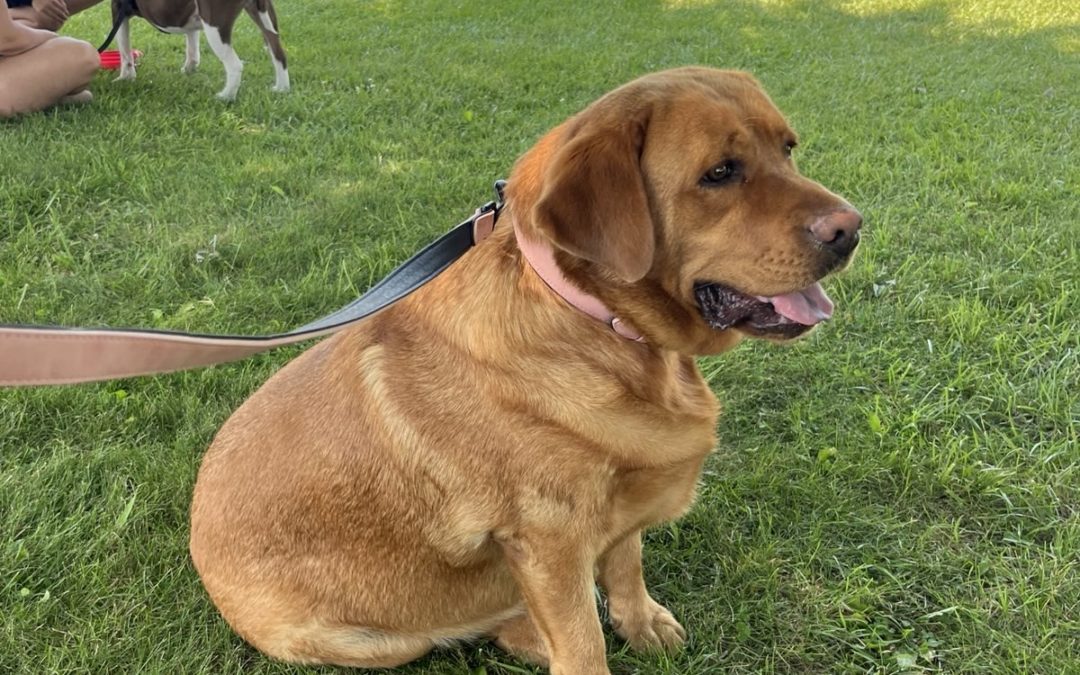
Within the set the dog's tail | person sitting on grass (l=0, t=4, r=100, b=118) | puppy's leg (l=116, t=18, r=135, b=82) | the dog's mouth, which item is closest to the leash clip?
the dog's mouth

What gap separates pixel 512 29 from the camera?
11.1 metres

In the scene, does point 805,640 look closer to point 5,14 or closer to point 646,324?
point 646,324

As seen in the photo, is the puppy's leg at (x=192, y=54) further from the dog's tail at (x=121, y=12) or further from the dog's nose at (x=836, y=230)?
the dog's nose at (x=836, y=230)

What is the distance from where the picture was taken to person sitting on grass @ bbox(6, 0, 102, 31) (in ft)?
26.4

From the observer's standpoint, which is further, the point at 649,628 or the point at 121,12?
the point at 121,12

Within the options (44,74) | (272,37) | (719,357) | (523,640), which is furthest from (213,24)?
(523,640)

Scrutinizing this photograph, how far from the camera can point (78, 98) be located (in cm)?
733

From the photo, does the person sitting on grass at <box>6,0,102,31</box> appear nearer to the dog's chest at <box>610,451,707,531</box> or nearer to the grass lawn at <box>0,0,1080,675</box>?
the grass lawn at <box>0,0,1080,675</box>

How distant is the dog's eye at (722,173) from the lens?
2168 mm

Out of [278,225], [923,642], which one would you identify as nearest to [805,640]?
[923,642]

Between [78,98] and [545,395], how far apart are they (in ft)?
23.3

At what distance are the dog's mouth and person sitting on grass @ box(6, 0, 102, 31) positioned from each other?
8.48m

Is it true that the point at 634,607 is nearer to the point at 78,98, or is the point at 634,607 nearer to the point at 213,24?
the point at 78,98

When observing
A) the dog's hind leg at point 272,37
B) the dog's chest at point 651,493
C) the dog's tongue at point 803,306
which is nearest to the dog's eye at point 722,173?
the dog's tongue at point 803,306
